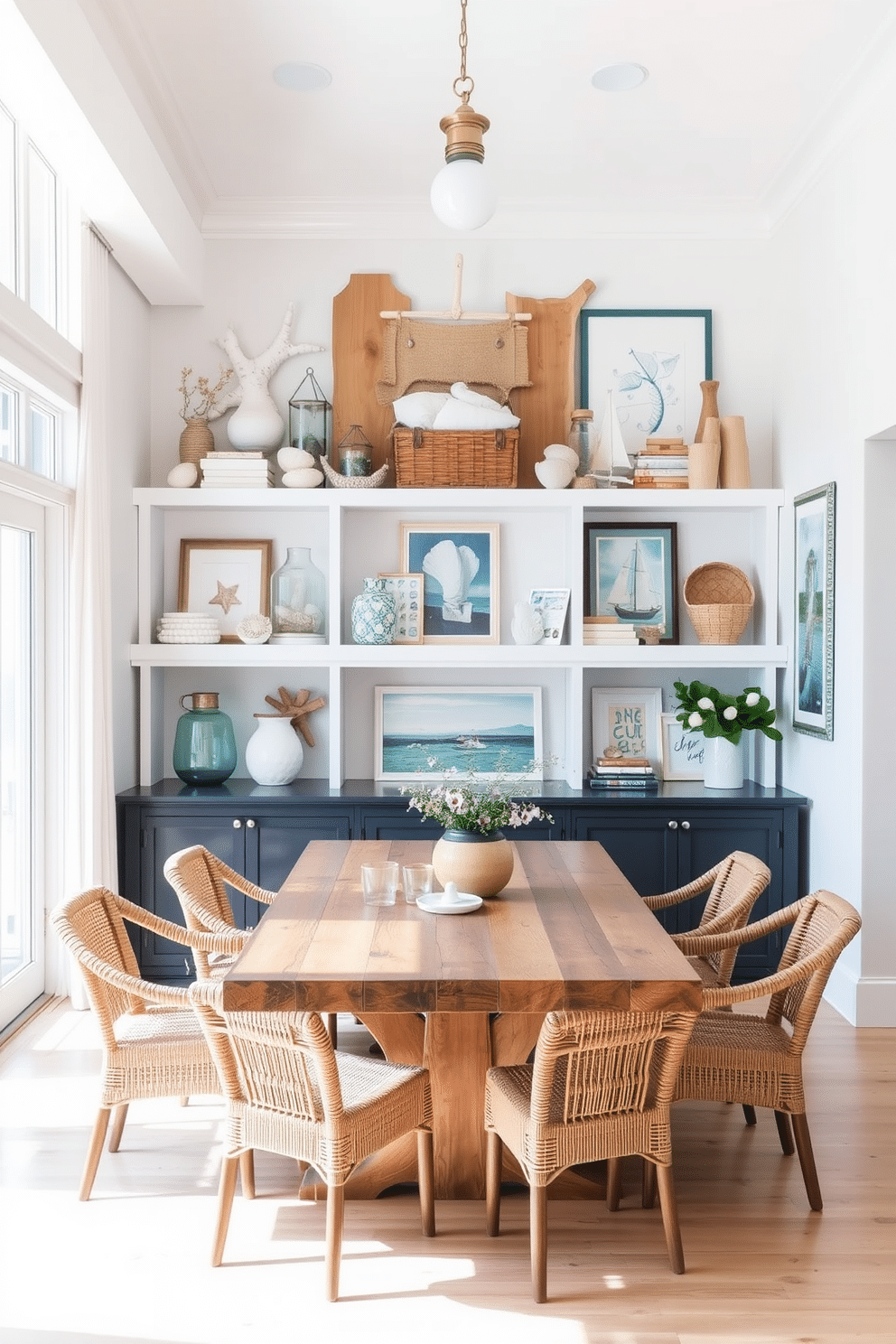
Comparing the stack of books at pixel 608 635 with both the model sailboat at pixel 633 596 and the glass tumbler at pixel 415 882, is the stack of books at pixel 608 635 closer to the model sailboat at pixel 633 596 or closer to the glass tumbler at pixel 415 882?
the model sailboat at pixel 633 596

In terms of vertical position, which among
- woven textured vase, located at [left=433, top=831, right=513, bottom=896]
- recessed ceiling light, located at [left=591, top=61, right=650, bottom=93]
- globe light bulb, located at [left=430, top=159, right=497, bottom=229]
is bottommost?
woven textured vase, located at [left=433, top=831, right=513, bottom=896]

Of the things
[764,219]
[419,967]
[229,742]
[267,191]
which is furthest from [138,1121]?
[764,219]

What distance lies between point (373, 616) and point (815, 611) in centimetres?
182

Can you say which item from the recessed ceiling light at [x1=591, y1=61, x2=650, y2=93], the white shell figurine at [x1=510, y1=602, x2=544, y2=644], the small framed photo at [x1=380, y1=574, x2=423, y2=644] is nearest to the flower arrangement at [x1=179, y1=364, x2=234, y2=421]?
the small framed photo at [x1=380, y1=574, x2=423, y2=644]

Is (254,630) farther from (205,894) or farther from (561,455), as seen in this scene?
(205,894)

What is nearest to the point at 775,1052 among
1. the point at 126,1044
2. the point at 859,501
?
the point at 126,1044

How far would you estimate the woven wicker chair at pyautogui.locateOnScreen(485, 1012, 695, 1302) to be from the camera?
2.41 meters

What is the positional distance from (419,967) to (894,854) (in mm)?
2410

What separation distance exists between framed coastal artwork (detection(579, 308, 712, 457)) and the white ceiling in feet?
1.54

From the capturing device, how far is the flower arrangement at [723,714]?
4.86 meters

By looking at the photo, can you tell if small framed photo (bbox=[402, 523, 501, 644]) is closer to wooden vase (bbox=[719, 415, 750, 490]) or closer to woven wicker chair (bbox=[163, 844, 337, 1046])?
wooden vase (bbox=[719, 415, 750, 490])

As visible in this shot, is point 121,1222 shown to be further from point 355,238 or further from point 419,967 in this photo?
point 355,238

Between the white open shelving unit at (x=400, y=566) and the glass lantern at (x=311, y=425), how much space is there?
0.93ft

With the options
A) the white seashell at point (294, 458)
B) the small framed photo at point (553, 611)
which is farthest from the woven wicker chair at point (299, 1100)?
the white seashell at point (294, 458)
